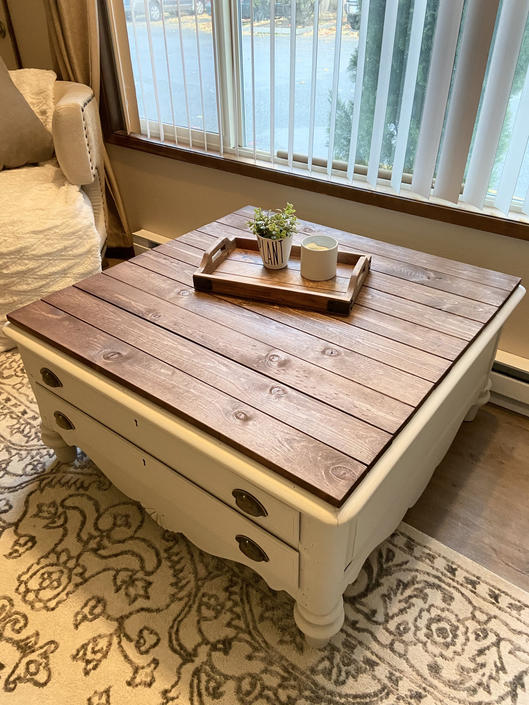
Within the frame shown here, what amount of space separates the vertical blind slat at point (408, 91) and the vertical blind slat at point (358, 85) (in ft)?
0.42

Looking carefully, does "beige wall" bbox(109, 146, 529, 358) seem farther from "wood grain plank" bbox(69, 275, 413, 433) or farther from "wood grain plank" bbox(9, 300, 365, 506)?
"wood grain plank" bbox(9, 300, 365, 506)

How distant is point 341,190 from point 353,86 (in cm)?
30

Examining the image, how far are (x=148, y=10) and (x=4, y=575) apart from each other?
187 centimetres

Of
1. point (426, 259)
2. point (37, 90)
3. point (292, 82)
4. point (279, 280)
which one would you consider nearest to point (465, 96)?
point (426, 259)

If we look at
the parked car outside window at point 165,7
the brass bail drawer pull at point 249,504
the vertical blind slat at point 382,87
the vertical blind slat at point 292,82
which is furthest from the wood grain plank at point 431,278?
the parked car outside window at point 165,7

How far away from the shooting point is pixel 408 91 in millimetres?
1489

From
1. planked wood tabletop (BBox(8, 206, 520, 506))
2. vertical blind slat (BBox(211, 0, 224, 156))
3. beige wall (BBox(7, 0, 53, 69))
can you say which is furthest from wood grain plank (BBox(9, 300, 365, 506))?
beige wall (BBox(7, 0, 53, 69))

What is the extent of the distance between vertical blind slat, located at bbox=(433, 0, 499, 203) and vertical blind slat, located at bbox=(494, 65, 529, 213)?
0.10 metres

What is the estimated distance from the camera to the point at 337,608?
3.30 feet

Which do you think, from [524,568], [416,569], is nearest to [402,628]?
[416,569]

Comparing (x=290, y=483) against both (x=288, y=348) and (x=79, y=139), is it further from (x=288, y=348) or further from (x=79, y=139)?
(x=79, y=139)

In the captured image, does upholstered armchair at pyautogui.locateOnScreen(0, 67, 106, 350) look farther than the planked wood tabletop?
Yes

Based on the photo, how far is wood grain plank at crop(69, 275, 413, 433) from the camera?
946 millimetres

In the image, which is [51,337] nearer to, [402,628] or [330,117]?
[402,628]
